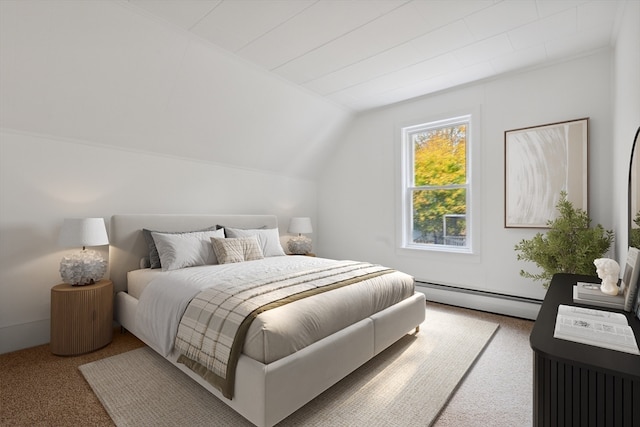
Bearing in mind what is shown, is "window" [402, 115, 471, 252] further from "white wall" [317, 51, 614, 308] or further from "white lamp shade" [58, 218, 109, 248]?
"white lamp shade" [58, 218, 109, 248]

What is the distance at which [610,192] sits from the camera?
9.45ft

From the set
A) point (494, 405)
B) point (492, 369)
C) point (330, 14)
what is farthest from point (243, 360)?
point (330, 14)

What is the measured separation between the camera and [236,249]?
3232 mm

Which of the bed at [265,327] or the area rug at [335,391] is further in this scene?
the area rug at [335,391]

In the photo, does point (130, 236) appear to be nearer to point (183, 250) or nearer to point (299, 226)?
point (183, 250)

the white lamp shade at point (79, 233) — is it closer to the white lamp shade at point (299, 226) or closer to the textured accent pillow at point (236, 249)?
the textured accent pillow at point (236, 249)

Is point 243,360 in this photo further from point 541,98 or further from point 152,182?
point 541,98

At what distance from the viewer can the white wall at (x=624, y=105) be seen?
1.89 metres

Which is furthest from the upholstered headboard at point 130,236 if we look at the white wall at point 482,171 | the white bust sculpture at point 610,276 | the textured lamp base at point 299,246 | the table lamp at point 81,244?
the white bust sculpture at point 610,276

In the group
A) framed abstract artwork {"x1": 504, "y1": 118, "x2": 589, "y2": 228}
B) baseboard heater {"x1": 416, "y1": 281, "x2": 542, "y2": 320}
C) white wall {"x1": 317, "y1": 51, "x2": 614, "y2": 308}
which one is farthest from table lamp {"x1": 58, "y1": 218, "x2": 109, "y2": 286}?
framed abstract artwork {"x1": 504, "y1": 118, "x2": 589, "y2": 228}

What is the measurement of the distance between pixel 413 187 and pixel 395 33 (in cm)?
215

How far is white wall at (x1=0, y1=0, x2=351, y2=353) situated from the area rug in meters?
1.18

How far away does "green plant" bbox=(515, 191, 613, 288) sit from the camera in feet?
8.52

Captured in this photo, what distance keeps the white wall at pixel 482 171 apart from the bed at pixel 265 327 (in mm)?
1261
